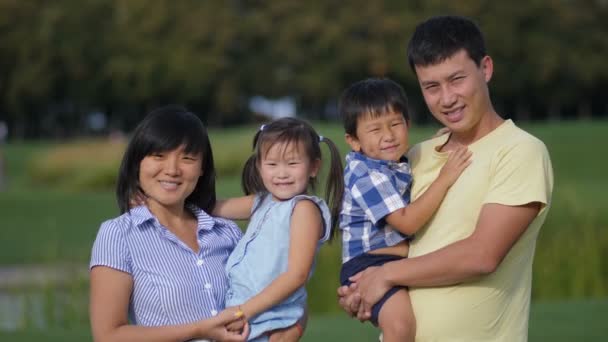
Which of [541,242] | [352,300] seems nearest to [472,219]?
[352,300]

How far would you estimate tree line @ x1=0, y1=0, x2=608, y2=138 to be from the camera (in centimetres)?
4166

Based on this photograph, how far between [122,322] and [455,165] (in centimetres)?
108

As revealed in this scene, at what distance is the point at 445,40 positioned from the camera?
10.5ft

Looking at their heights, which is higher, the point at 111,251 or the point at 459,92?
the point at 459,92

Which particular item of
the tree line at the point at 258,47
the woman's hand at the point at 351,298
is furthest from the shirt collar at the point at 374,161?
the tree line at the point at 258,47

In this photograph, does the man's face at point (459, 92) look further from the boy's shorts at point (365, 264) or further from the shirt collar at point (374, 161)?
the boy's shorts at point (365, 264)

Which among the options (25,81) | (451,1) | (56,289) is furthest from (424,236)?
(25,81)

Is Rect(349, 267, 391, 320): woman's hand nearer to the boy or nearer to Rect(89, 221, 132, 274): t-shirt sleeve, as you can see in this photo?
the boy

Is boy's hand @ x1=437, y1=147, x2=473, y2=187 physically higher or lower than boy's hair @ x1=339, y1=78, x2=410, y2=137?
lower

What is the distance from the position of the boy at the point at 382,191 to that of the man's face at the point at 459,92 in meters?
0.10

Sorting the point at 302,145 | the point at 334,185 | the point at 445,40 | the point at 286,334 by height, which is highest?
the point at 445,40

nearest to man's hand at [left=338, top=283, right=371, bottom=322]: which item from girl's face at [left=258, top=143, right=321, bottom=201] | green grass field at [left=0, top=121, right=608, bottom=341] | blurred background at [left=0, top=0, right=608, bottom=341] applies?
girl's face at [left=258, top=143, right=321, bottom=201]

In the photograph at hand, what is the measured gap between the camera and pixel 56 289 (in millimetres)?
9375

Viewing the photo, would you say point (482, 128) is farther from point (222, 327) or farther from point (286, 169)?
point (222, 327)
